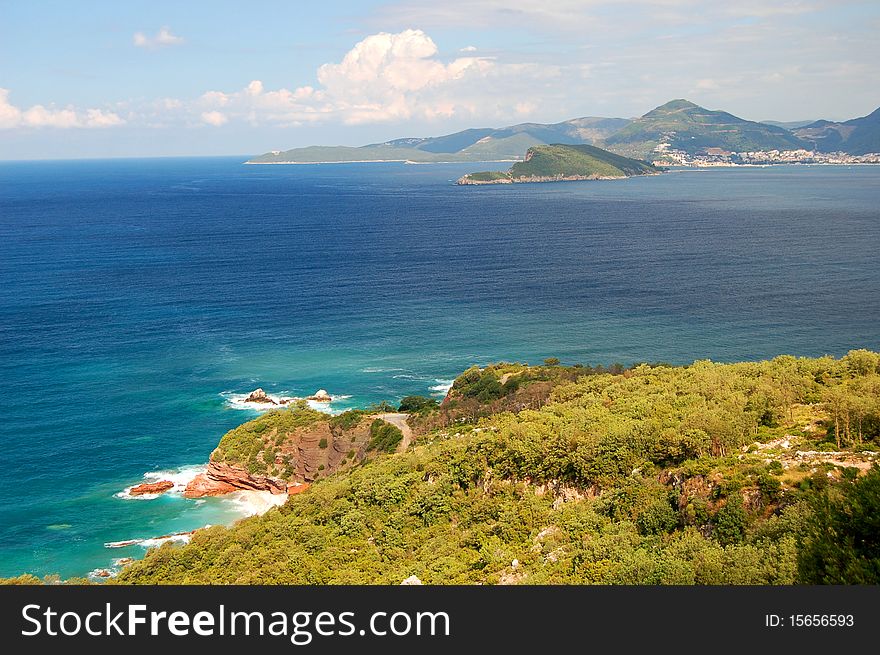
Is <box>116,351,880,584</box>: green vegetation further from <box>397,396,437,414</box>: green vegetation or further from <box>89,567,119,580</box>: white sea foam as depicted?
<box>397,396,437,414</box>: green vegetation

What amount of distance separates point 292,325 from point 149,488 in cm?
4758

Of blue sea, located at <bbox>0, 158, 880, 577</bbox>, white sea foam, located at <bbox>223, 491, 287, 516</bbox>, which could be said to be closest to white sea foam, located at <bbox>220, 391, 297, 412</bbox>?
blue sea, located at <bbox>0, 158, 880, 577</bbox>

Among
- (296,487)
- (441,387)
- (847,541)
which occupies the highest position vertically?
(847,541)

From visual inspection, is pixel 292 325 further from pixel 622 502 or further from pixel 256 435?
pixel 622 502

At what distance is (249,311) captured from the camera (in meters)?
115

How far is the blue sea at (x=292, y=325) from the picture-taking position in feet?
212

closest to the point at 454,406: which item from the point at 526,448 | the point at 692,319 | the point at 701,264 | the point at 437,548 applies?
the point at 526,448

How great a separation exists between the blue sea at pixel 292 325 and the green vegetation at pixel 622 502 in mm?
23293

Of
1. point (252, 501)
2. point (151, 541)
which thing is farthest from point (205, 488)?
point (151, 541)

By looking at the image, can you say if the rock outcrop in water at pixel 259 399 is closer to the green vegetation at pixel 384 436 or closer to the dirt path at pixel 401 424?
the dirt path at pixel 401 424

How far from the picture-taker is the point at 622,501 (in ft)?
104

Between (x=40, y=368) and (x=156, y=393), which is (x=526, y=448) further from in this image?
(x=40, y=368)

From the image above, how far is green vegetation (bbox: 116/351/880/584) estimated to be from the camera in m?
23.2

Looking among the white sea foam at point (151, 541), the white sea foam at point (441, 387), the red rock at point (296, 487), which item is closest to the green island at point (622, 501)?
the white sea foam at point (151, 541)
